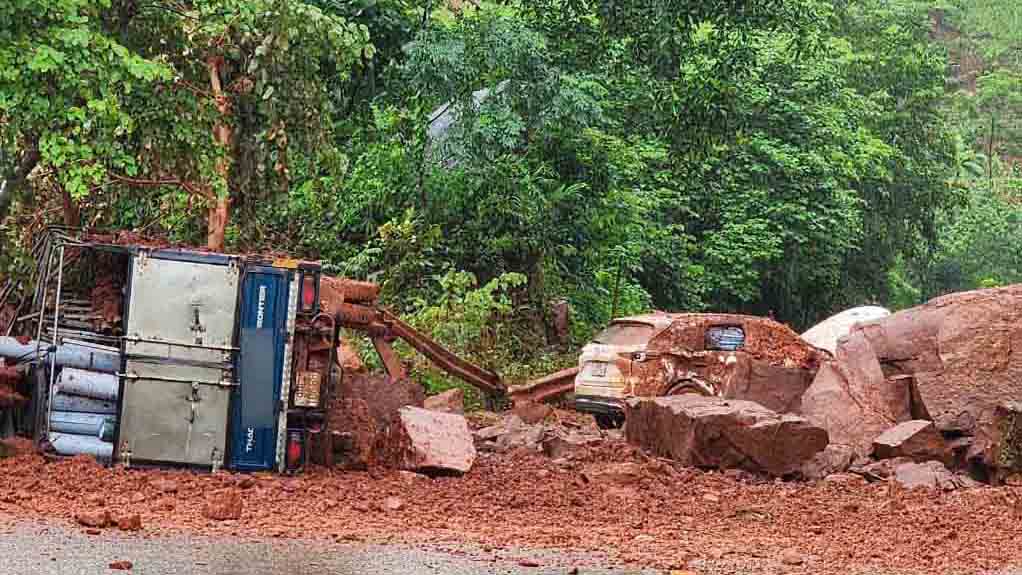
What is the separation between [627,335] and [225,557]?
11446mm

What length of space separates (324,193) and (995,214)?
46526 mm

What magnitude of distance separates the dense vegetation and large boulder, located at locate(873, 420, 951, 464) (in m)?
6.30

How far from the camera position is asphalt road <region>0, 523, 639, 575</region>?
30.2 feet

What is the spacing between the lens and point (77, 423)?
14.0m

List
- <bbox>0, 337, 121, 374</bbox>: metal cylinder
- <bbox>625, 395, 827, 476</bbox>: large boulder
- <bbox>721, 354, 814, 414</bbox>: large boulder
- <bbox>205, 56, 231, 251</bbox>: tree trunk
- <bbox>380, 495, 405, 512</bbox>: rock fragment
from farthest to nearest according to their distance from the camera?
<bbox>721, 354, 814, 414</bbox>: large boulder
<bbox>205, 56, 231, 251</bbox>: tree trunk
<bbox>625, 395, 827, 476</bbox>: large boulder
<bbox>0, 337, 121, 374</bbox>: metal cylinder
<bbox>380, 495, 405, 512</bbox>: rock fragment

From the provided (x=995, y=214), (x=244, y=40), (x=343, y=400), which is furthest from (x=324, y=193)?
(x=995, y=214)

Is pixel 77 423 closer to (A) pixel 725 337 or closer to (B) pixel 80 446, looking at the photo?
(B) pixel 80 446

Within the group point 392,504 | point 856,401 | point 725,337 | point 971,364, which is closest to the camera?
point 392,504

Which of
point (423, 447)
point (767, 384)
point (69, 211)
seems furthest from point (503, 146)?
point (423, 447)

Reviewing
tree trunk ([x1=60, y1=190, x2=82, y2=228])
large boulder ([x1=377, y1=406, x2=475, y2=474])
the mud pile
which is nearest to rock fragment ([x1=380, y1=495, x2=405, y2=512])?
the mud pile

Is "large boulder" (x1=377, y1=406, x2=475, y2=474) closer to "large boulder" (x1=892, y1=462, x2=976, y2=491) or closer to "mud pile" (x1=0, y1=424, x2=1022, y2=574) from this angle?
"mud pile" (x1=0, y1=424, x2=1022, y2=574)

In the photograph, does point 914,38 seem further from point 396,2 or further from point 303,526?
point 303,526

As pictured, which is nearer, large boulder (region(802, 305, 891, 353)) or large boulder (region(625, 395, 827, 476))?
large boulder (region(625, 395, 827, 476))

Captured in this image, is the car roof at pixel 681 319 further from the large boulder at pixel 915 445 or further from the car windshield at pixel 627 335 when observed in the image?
the large boulder at pixel 915 445
